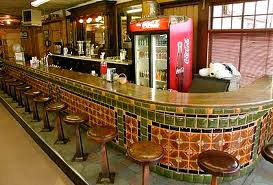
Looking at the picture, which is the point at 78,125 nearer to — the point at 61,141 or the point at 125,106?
the point at 125,106

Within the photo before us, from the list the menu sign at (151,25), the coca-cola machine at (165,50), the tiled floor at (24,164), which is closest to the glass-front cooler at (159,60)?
the coca-cola machine at (165,50)

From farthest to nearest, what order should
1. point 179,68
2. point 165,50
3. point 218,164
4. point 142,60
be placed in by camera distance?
point 142,60, point 165,50, point 179,68, point 218,164

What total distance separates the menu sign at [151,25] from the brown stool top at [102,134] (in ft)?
8.64

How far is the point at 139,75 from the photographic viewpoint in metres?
5.87

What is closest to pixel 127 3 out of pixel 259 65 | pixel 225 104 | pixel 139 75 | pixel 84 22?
pixel 139 75

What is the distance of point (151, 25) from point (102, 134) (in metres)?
2.96

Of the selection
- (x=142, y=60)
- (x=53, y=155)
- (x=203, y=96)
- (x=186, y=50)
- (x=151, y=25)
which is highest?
(x=151, y=25)

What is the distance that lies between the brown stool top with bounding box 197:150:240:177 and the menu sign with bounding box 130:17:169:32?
9.94ft

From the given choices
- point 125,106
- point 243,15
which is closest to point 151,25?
point 243,15

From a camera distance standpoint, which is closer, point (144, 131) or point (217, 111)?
point (217, 111)

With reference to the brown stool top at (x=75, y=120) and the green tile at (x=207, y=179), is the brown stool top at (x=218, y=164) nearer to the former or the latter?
the green tile at (x=207, y=179)

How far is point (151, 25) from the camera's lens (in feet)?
16.0

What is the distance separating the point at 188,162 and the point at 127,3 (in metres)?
5.21

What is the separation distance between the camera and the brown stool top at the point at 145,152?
216 centimetres
